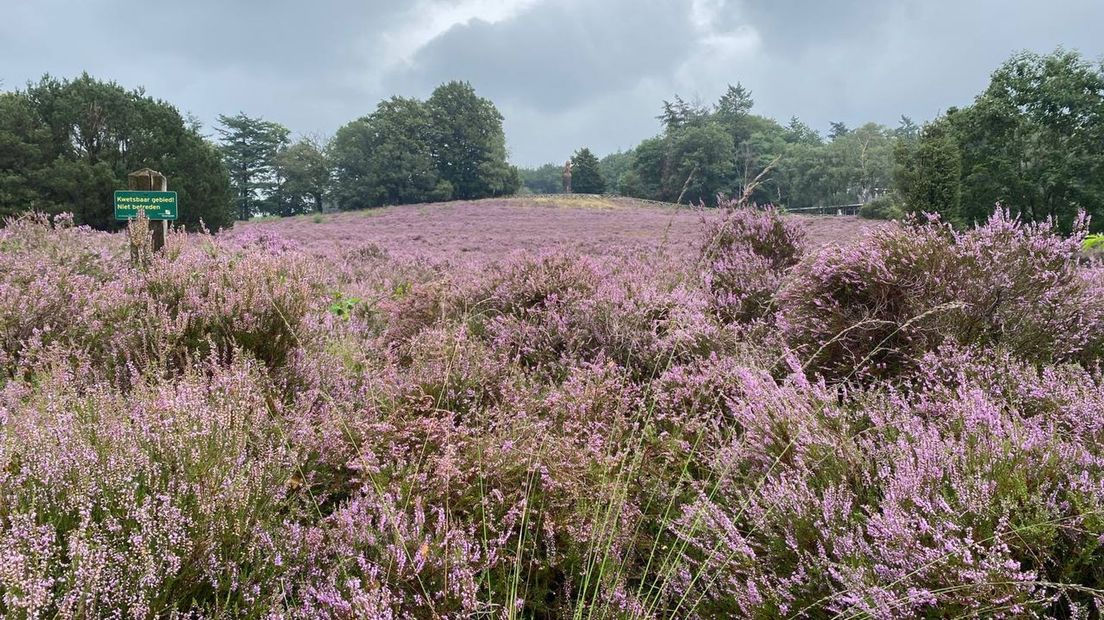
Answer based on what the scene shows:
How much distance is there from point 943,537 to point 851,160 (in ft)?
234

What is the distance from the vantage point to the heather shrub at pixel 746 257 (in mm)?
4820

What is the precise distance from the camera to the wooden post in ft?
20.2

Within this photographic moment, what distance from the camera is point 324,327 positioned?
13.9 ft

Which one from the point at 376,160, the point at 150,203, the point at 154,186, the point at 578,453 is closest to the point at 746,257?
the point at 578,453

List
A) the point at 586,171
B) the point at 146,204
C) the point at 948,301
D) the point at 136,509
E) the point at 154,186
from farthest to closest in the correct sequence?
1. the point at 586,171
2. the point at 154,186
3. the point at 146,204
4. the point at 948,301
5. the point at 136,509

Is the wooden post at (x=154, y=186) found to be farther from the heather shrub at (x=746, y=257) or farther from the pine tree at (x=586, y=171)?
the pine tree at (x=586, y=171)

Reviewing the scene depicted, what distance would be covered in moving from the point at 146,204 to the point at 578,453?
5789mm

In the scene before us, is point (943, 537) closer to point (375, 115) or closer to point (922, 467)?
point (922, 467)

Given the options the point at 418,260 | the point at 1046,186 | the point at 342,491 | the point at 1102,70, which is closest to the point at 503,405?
the point at 342,491

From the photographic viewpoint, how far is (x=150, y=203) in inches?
233

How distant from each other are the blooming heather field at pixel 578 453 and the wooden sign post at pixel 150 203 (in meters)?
1.39

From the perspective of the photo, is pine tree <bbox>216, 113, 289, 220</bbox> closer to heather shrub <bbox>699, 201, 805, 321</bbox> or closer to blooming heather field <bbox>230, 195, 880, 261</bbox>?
blooming heather field <bbox>230, 195, 880, 261</bbox>

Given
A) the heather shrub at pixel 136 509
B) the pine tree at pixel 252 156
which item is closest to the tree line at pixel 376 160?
the pine tree at pixel 252 156

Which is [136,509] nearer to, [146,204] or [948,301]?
[948,301]
